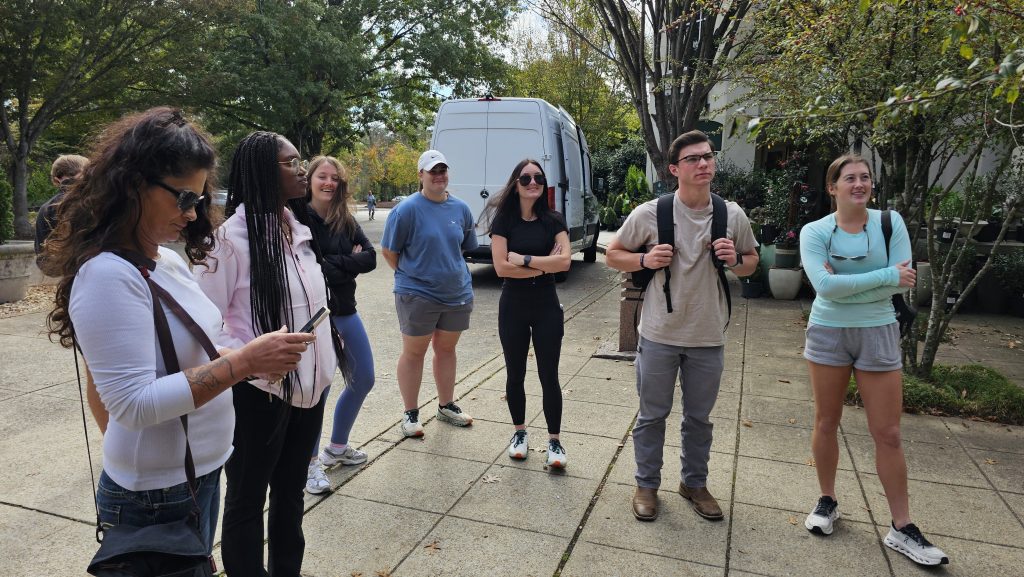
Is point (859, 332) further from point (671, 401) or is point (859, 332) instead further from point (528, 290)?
point (528, 290)

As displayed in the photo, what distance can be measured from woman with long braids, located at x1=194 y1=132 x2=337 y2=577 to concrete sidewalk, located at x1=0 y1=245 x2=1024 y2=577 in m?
0.71

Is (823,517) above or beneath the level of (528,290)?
beneath

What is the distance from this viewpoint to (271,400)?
228 centimetres

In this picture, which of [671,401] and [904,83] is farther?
[904,83]

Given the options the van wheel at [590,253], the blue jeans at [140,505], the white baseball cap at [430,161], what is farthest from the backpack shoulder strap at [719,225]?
the van wheel at [590,253]

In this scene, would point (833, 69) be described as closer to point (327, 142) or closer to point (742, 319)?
point (742, 319)

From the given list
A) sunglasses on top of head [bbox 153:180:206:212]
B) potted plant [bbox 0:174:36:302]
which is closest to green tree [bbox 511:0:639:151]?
potted plant [bbox 0:174:36:302]

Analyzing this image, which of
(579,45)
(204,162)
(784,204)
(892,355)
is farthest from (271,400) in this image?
(579,45)

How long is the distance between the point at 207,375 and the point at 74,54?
1720cm

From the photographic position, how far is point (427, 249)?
429 centimetres

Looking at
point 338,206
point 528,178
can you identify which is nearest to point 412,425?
point 338,206

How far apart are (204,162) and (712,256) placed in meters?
2.39

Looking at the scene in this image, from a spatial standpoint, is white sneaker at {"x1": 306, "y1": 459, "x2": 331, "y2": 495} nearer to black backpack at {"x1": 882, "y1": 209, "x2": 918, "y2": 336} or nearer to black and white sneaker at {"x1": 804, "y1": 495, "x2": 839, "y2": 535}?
black and white sneaker at {"x1": 804, "y1": 495, "x2": 839, "y2": 535}

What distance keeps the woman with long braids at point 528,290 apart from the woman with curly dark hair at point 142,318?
7.56ft
